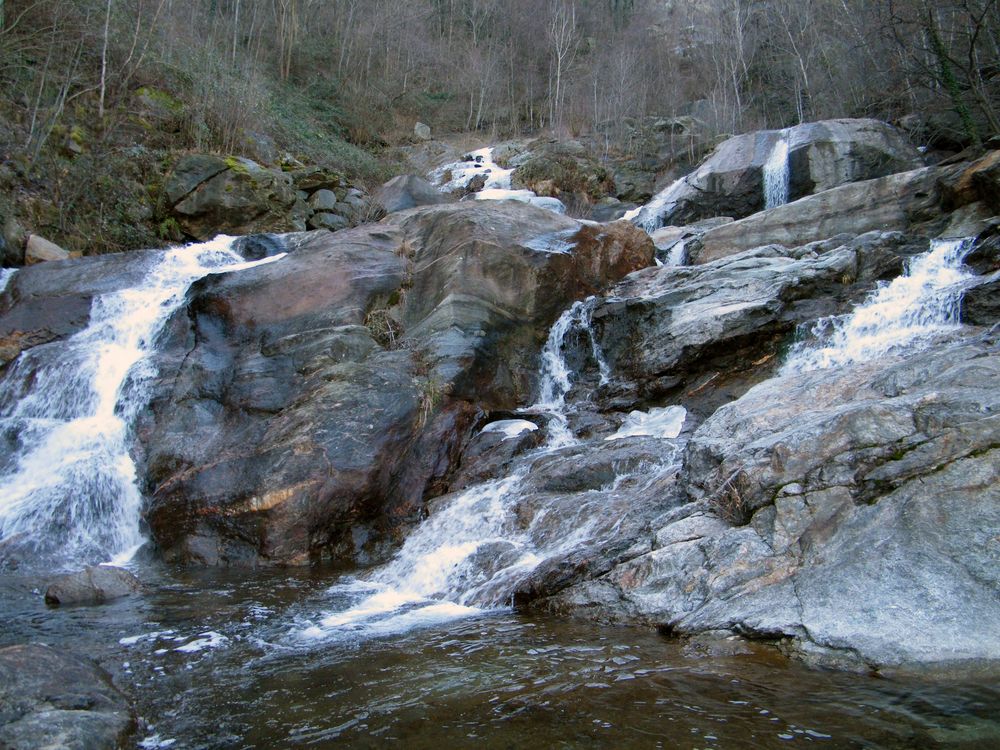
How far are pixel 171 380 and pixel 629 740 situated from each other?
889 cm

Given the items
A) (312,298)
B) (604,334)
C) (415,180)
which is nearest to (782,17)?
(415,180)

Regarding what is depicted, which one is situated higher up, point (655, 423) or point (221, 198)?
point (221, 198)

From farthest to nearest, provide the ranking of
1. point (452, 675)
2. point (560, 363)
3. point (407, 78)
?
point (407, 78) → point (560, 363) → point (452, 675)

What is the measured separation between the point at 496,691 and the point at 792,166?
50.5ft

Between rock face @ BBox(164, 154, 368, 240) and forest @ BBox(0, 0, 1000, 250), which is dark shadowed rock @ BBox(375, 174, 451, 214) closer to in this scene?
rock face @ BBox(164, 154, 368, 240)

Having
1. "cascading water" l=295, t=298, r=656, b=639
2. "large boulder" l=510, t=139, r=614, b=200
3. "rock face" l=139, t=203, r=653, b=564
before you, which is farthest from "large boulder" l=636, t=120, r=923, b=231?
"cascading water" l=295, t=298, r=656, b=639

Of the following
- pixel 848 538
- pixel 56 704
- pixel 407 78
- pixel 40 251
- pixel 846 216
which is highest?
pixel 407 78

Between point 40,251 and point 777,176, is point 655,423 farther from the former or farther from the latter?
point 40,251

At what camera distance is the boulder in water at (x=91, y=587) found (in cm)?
630

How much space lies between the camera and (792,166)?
15984mm

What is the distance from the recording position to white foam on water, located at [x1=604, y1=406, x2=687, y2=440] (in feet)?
29.7

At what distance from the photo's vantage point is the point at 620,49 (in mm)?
28672

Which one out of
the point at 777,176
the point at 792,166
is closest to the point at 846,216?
the point at 792,166

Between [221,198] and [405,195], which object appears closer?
[221,198]
